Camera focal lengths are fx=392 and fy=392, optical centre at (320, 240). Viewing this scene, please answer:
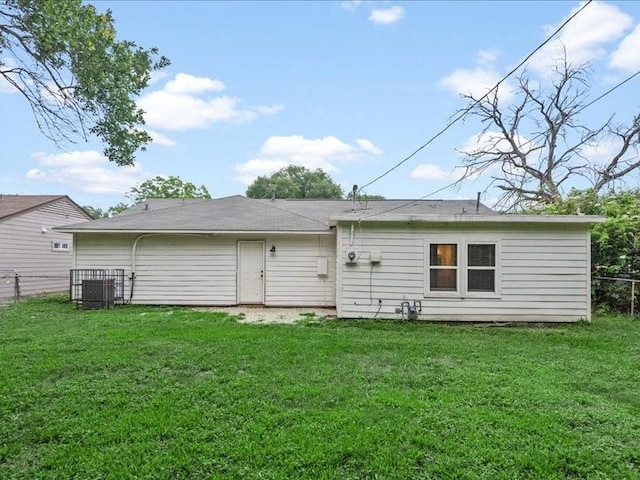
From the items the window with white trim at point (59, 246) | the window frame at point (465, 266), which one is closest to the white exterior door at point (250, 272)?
the window frame at point (465, 266)

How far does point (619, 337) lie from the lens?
20.4 feet

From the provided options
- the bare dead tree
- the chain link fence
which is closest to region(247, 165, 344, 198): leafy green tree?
the bare dead tree

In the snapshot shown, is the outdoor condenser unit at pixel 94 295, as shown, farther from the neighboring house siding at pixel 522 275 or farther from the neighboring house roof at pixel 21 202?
the neighboring house siding at pixel 522 275

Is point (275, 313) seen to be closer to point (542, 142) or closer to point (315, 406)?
point (315, 406)

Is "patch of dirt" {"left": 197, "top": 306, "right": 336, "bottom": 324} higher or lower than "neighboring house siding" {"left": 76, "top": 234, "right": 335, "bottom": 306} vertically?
lower

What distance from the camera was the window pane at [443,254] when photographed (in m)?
7.48

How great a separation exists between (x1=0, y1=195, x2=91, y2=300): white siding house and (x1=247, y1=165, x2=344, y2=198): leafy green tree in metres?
23.3

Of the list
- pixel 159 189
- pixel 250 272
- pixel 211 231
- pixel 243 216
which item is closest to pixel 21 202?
pixel 243 216

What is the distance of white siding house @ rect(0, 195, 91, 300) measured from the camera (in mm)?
12391

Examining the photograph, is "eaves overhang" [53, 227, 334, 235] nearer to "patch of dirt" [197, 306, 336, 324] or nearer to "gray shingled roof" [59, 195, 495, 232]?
"gray shingled roof" [59, 195, 495, 232]

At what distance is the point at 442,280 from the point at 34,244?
13.7 metres

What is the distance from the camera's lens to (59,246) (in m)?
14.9

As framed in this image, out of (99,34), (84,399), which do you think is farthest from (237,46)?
(84,399)

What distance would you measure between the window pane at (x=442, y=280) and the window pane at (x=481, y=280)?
275 mm
